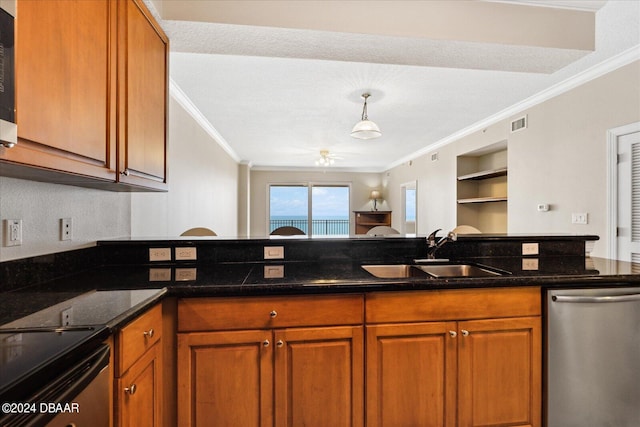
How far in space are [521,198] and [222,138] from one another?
461 centimetres

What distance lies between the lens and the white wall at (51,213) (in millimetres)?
1235

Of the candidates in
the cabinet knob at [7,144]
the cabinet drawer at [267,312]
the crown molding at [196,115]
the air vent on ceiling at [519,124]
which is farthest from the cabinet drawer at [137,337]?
the air vent on ceiling at [519,124]

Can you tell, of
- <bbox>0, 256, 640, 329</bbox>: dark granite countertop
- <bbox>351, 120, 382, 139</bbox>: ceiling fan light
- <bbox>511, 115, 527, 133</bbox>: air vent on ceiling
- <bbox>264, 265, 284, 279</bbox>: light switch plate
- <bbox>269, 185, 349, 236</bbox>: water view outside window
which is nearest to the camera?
<bbox>0, 256, 640, 329</bbox>: dark granite countertop

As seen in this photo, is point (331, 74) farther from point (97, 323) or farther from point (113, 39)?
point (97, 323)

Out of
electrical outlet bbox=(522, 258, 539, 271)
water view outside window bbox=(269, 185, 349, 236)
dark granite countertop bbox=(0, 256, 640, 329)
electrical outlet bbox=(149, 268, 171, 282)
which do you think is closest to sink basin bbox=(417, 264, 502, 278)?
dark granite countertop bbox=(0, 256, 640, 329)

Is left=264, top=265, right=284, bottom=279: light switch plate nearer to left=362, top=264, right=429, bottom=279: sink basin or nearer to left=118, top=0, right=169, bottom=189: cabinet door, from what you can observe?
left=362, top=264, right=429, bottom=279: sink basin

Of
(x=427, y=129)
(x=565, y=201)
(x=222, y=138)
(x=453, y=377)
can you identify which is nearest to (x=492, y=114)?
(x=427, y=129)

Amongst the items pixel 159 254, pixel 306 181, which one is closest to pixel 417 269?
pixel 159 254

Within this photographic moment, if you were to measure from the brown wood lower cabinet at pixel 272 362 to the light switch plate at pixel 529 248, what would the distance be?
1443 millimetres

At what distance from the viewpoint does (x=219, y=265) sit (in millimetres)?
1871

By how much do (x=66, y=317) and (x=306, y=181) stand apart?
7897 millimetres

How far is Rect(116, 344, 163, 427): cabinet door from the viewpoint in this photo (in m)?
0.99

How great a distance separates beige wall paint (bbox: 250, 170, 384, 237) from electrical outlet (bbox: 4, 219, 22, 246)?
717 centimetres

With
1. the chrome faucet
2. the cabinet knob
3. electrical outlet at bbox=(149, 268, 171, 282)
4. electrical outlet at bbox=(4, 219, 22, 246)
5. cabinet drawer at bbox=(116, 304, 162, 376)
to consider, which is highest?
the cabinet knob
